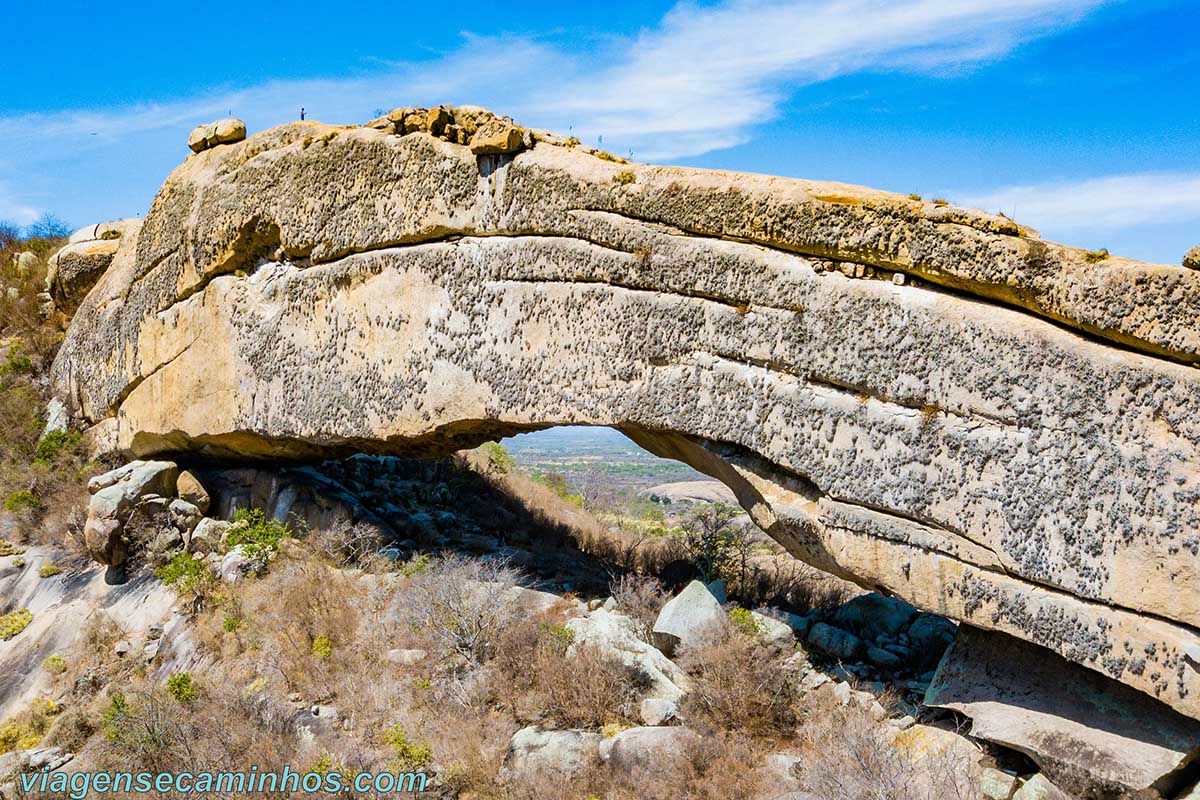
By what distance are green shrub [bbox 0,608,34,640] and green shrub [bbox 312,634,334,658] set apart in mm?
3883

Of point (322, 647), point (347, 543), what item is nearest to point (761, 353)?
point (322, 647)

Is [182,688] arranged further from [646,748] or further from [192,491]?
[646,748]

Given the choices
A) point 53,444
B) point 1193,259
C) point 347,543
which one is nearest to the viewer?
point 1193,259

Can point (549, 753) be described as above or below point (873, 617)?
below

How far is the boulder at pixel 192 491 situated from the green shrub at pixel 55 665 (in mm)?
1956

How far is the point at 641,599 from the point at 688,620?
629mm

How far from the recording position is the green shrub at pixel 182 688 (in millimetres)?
7031

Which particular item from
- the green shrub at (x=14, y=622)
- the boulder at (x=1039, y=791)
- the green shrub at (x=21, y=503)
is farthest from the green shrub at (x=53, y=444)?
the boulder at (x=1039, y=791)

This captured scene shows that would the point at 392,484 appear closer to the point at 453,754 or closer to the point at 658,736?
the point at 453,754

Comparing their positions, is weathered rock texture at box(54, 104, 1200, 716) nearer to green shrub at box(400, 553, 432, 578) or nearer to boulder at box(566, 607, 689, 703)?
green shrub at box(400, 553, 432, 578)

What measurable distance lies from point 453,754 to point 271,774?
125 cm

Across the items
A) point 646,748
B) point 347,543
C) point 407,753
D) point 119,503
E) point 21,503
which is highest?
point 119,503

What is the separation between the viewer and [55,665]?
8.22 m

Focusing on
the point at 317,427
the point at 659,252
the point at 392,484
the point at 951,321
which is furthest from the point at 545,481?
the point at 951,321
